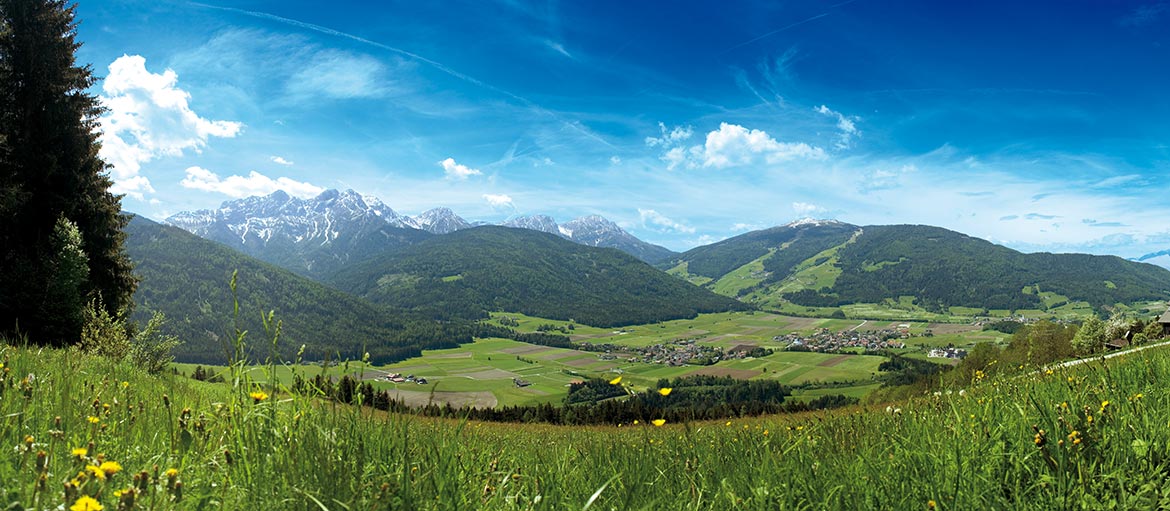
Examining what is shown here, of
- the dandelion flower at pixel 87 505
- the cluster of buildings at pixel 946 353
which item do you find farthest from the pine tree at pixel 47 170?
the cluster of buildings at pixel 946 353

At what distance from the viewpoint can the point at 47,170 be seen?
93.4ft

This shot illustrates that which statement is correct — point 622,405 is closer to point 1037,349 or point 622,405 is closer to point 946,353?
point 1037,349

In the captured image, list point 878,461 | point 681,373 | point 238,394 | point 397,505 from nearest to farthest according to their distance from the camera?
1. point 397,505
2. point 238,394
3. point 878,461
4. point 681,373

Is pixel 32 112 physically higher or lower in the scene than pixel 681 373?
higher

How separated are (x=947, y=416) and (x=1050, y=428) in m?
0.83

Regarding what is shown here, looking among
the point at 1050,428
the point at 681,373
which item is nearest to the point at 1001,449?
the point at 1050,428

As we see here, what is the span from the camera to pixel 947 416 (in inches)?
153

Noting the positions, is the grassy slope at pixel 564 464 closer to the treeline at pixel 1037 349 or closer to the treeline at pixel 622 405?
the treeline at pixel 622 405

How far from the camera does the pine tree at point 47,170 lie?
2502 centimetres

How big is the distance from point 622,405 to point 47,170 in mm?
36998

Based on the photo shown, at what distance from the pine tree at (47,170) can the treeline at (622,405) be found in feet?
74.6

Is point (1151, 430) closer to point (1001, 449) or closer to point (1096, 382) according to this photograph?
point (1001, 449)

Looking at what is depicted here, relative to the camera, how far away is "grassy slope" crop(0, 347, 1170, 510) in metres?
2.30

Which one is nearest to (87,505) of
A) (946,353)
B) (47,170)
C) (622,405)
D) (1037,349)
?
(1037,349)
